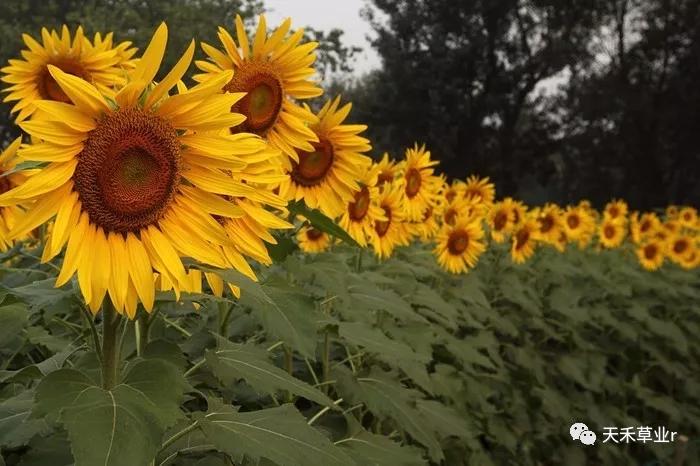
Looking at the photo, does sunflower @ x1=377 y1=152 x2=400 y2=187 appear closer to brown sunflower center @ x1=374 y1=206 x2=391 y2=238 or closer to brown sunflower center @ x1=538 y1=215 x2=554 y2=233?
brown sunflower center @ x1=374 y1=206 x2=391 y2=238

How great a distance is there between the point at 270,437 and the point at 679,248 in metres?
6.94

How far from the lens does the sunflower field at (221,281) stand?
1.29 metres

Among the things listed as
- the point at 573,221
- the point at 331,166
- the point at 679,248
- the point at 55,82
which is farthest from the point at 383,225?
the point at 679,248

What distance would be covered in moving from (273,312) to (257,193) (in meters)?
0.27

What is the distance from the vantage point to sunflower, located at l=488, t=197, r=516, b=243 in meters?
5.30

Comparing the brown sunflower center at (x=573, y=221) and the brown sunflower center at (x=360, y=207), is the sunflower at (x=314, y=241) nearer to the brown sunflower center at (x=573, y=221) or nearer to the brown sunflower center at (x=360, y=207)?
the brown sunflower center at (x=360, y=207)

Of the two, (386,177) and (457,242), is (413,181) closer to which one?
(386,177)

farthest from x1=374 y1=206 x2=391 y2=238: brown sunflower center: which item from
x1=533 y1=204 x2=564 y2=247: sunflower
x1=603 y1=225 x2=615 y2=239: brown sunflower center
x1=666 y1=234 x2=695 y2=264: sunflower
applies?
x1=603 y1=225 x2=615 y2=239: brown sunflower center

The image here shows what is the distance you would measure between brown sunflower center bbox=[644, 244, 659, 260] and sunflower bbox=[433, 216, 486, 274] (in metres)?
3.25

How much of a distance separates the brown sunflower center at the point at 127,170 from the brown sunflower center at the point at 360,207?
5.89 ft

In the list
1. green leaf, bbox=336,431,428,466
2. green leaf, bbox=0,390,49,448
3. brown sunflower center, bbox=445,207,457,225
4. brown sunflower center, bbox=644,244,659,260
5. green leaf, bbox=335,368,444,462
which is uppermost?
brown sunflower center, bbox=445,207,457,225

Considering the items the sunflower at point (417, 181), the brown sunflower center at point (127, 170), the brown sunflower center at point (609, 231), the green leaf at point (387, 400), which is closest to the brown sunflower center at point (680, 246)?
the brown sunflower center at point (609, 231)

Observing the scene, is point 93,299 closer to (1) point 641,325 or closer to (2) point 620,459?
(2) point 620,459

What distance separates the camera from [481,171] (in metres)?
28.7
